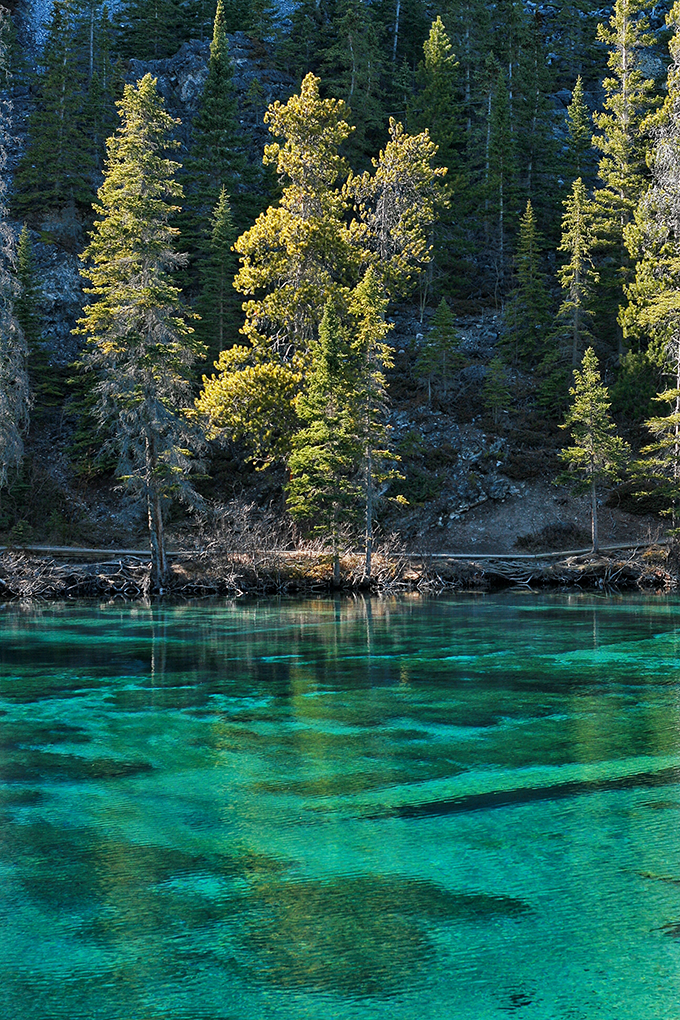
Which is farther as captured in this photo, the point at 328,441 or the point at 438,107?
the point at 438,107

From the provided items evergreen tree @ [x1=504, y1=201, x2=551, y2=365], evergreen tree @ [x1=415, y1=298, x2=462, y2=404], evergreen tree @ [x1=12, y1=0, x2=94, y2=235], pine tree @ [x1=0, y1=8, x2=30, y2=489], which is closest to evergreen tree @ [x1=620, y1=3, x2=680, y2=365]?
evergreen tree @ [x1=504, y1=201, x2=551, y2=365]

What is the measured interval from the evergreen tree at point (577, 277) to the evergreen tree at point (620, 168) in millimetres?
574

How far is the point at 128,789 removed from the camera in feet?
26.9

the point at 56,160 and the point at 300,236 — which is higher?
the point at 56,160

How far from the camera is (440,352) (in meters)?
40.1

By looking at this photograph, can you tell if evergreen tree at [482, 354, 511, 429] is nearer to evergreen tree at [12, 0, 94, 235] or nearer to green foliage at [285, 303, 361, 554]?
green foliage at [285, 303, 361, 554]

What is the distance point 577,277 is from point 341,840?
35942 millimetres

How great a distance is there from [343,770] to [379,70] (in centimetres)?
5427

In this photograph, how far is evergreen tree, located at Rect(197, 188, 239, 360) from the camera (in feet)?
130

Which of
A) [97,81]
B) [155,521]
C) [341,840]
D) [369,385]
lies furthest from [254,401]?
[97,81]

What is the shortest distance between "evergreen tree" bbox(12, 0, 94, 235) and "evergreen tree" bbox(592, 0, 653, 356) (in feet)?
81.0

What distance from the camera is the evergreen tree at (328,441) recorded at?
26.8 m

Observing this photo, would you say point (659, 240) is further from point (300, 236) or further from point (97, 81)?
point (97, 81)

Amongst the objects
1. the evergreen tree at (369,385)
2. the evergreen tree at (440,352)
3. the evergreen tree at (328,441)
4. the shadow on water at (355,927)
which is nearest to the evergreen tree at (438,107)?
the evergreen tree at (440,352)
